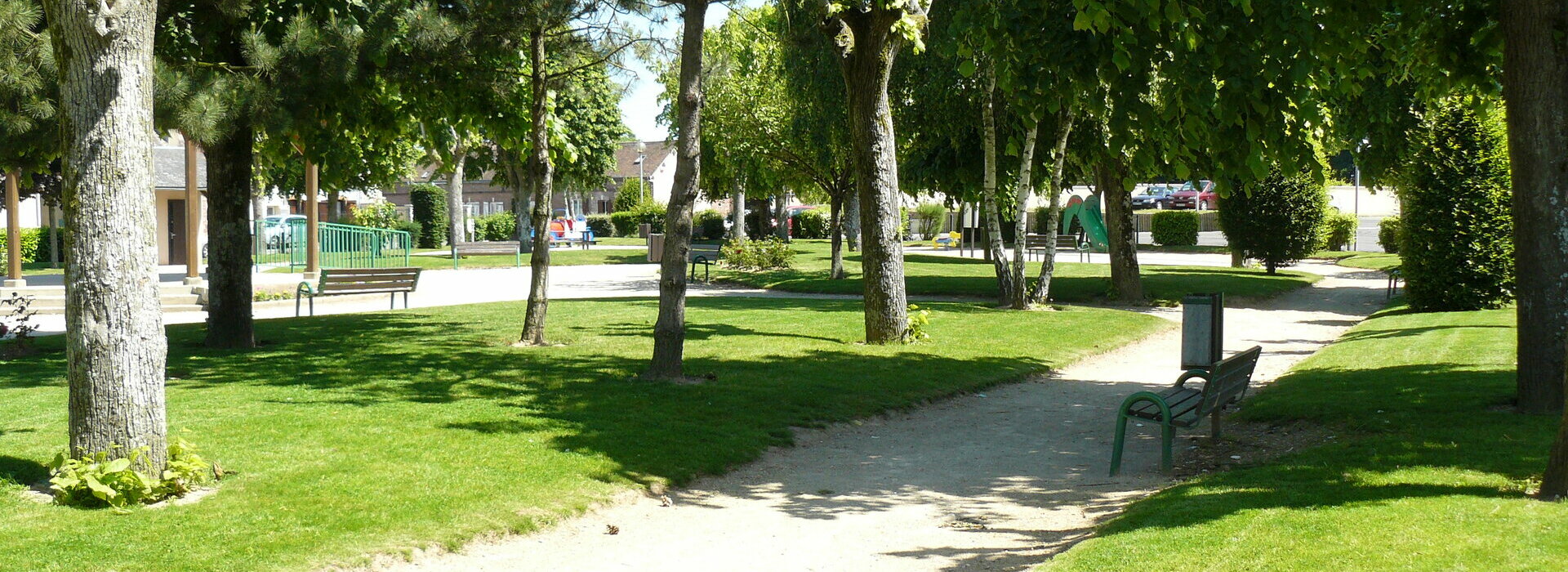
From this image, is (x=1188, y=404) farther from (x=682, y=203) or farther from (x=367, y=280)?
(x=367, y=280)

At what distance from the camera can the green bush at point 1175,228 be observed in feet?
145

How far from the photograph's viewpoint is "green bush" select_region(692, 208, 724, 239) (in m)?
54.3

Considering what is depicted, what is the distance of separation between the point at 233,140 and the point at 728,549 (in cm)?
914

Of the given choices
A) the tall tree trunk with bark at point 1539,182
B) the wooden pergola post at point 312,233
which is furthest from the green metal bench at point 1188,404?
the wooden pergola post at point 312,233

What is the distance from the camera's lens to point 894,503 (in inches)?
284

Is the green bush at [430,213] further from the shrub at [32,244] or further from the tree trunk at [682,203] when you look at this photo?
the tree trunk at [682,203]

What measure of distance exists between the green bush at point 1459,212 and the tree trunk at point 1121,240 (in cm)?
441

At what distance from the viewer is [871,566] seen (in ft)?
19.4

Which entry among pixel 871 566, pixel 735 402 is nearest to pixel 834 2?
pixel 735 402

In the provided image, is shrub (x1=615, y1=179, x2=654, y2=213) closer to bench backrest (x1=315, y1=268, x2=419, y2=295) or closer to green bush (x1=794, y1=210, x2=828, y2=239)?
green bush (x1=794, y1=210, x2=828, y2=239)

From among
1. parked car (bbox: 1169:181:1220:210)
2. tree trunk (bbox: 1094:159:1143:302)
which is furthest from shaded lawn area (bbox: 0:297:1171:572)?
parked car (bbox: 1169:181:1220:210)

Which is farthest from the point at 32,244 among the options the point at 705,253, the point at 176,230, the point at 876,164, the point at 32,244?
the point at 876,164

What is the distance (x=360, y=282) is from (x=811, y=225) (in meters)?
37.7

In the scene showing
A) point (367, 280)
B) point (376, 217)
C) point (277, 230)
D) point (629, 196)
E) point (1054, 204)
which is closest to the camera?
point (1054, 204)
